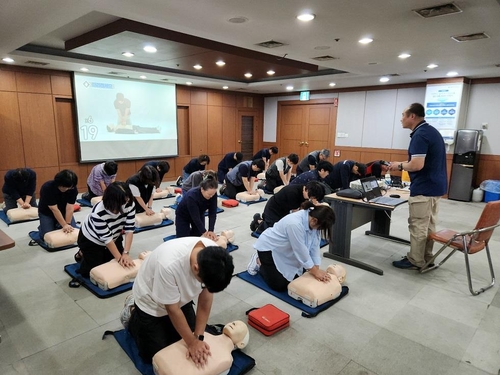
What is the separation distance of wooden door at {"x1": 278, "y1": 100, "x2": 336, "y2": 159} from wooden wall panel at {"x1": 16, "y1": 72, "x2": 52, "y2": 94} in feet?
20.3

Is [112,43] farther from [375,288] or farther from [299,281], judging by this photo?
[375,288]

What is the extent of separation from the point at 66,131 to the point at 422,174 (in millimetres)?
6535

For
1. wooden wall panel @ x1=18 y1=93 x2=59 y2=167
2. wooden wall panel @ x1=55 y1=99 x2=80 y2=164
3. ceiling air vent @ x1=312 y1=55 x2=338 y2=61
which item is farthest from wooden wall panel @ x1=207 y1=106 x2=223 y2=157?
ceiling air vent @ x1=312 y1=55 x2=338 y2=61

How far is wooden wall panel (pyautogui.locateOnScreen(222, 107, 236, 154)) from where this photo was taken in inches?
366

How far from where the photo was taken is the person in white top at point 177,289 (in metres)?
1.42

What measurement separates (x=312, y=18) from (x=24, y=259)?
12.6 ft

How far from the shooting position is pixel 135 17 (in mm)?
3041

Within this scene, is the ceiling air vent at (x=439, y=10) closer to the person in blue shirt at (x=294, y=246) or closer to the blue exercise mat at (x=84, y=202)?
the person in blue shirt at (x=294, y=246)

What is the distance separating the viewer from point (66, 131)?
659 centimetres

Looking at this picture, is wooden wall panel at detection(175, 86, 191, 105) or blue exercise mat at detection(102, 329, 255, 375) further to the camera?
wooden wall panel at detection(175, 86, 191, 105)

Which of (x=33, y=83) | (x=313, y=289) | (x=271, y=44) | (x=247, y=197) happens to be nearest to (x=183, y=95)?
(x=33, y=83)

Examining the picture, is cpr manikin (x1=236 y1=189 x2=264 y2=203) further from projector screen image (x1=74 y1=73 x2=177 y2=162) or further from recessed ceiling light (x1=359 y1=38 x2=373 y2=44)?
recessed ceiling light (x1=359 y1=38 x2=373 y2=44)

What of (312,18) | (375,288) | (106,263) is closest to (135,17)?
(312,18)

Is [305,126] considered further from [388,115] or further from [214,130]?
[214,130]
